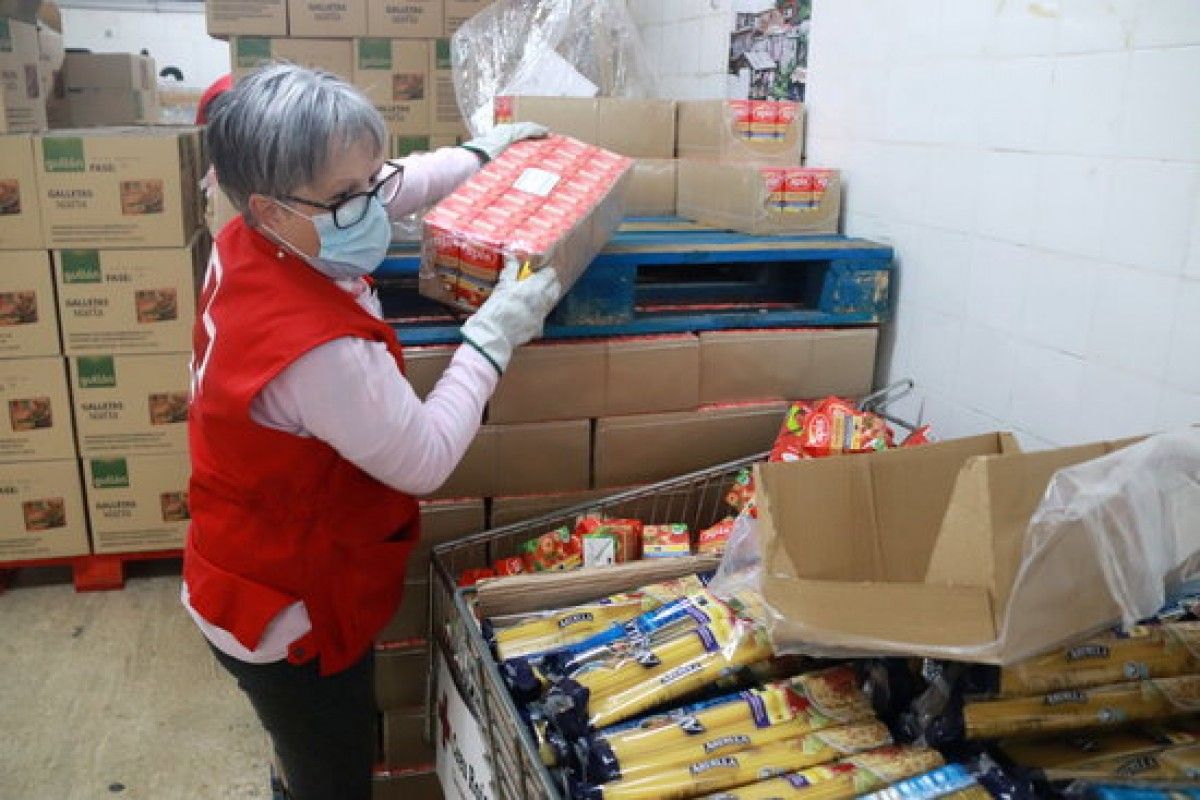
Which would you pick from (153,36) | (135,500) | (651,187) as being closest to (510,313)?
(651,187)

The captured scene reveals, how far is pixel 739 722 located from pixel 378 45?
3.54 m

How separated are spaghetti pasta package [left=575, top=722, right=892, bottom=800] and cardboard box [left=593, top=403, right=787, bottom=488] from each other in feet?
2.74

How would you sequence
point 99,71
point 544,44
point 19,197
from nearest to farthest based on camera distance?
point 544,44
point 19,197
point 99,71

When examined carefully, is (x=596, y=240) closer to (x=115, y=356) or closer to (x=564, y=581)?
(x=564, y=581)

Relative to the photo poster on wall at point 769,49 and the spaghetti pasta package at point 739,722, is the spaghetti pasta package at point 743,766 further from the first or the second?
the photo poster on wall at point 769,49

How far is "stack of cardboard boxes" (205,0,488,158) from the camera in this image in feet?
13.2

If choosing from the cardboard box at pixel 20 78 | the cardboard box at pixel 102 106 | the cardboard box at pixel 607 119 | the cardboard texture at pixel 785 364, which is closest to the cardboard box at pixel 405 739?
the cardboard texture at pixel 785 364

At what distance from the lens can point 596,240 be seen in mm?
1896

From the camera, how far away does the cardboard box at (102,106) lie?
4918mm

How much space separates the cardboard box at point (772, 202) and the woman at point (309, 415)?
732 mm

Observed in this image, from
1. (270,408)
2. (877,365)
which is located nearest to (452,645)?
(270,408)

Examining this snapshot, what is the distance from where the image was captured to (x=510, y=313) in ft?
5.39

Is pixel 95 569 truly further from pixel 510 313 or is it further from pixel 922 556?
pixel 922 556

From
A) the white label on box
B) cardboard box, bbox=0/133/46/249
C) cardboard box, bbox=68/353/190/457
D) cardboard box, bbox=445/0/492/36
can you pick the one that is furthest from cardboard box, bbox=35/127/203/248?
the white label on box
